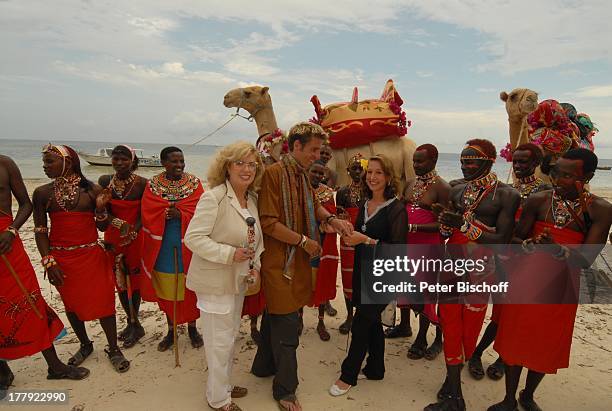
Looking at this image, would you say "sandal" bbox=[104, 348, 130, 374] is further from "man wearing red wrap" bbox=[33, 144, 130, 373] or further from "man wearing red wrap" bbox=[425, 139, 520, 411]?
"man wearing red wrap" bbox=[425, 139, 520, 411]

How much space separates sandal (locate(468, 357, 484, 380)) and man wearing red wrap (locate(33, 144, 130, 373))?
356 centimetres

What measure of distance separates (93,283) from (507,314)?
153 inches

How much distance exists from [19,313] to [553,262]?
4612 mm

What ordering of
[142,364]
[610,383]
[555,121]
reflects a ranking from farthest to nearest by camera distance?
[555,121]
[142,364]
[610,383]

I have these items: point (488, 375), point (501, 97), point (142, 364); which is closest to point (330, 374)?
point (488, 375)

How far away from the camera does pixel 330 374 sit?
3803 mm

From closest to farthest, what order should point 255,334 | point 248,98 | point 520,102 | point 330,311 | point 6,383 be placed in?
point 6,383 → point 255,334 → point 330,311 → point 520,102 → point 248,98

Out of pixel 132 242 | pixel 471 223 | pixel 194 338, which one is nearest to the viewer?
pixel 471 223

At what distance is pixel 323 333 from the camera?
4551 mm

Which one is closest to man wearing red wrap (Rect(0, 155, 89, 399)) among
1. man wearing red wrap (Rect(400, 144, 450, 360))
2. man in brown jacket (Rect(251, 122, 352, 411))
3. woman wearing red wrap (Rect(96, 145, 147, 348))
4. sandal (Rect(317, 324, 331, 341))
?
woman wearing red wrap (Rect(96, 145, 147, 348))

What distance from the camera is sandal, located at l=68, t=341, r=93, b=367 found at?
12.7 feet

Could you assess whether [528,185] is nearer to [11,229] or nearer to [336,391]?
[336,391]

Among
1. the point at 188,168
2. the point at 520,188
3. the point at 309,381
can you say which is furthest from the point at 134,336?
the point at 188,168

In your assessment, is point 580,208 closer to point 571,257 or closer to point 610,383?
point 571,257
